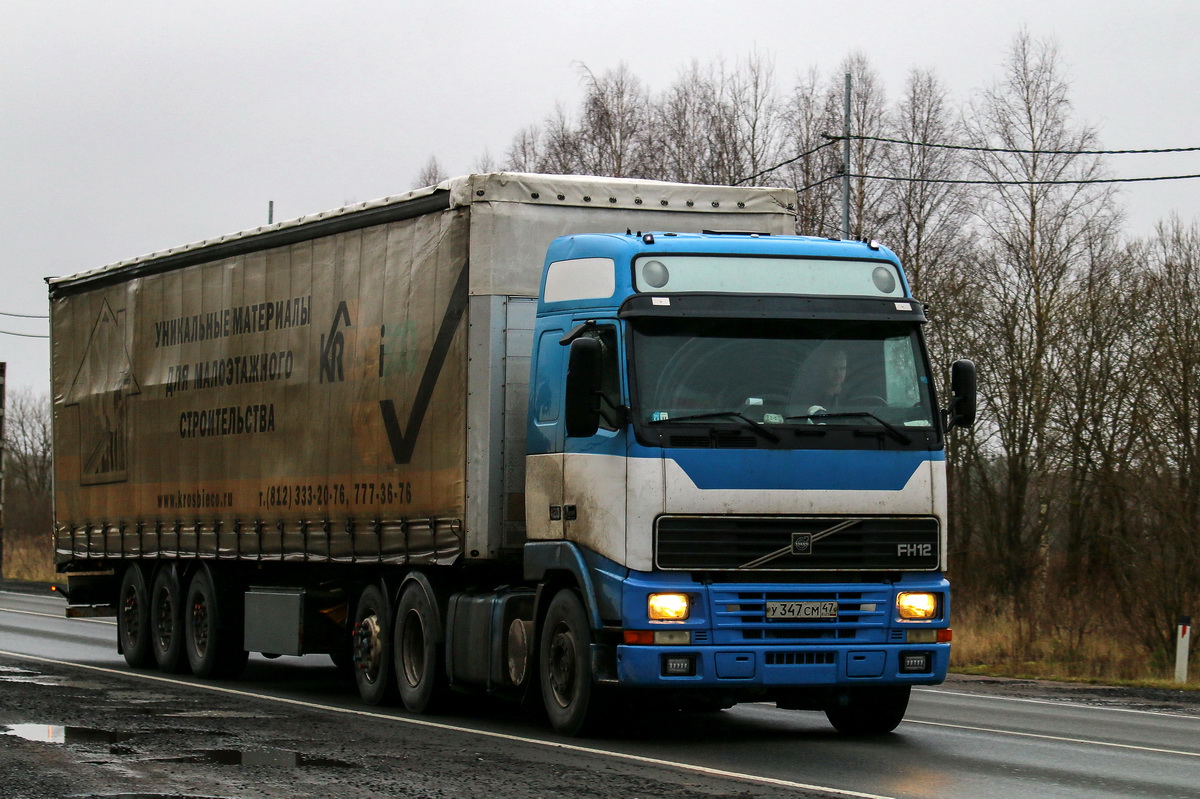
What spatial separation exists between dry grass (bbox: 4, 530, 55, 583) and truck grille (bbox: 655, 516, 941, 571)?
1296 inches

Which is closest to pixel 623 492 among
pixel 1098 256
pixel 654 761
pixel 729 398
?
pixel 729 398

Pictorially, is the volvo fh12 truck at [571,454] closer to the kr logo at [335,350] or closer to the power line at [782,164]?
the kr logo at [335,350]

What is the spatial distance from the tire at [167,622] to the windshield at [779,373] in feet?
27.6

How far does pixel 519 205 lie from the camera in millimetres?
12781

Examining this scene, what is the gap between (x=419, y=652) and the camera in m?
13.4

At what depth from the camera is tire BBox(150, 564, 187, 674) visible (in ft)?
57.5

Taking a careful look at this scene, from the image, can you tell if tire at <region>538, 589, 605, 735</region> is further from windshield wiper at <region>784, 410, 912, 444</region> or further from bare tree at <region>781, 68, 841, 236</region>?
bare tree at <region>781, 68, 841, 236</region>

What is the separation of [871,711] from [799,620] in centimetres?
149

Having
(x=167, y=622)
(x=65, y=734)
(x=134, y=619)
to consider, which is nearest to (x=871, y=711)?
(x=65, y=734)

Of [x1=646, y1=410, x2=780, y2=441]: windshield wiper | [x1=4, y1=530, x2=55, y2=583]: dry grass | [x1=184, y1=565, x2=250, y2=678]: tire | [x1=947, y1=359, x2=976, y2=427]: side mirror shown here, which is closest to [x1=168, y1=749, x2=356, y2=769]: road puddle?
[x1=646, y1=410, x2=780, y2=441]: windshield wiper

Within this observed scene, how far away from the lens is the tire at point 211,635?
659 inches

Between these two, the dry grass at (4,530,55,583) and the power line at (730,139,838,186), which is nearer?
the power line at (730,139,838,186)

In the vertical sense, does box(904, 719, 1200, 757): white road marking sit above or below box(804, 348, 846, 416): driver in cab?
below

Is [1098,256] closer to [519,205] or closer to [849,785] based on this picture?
[519,205]
